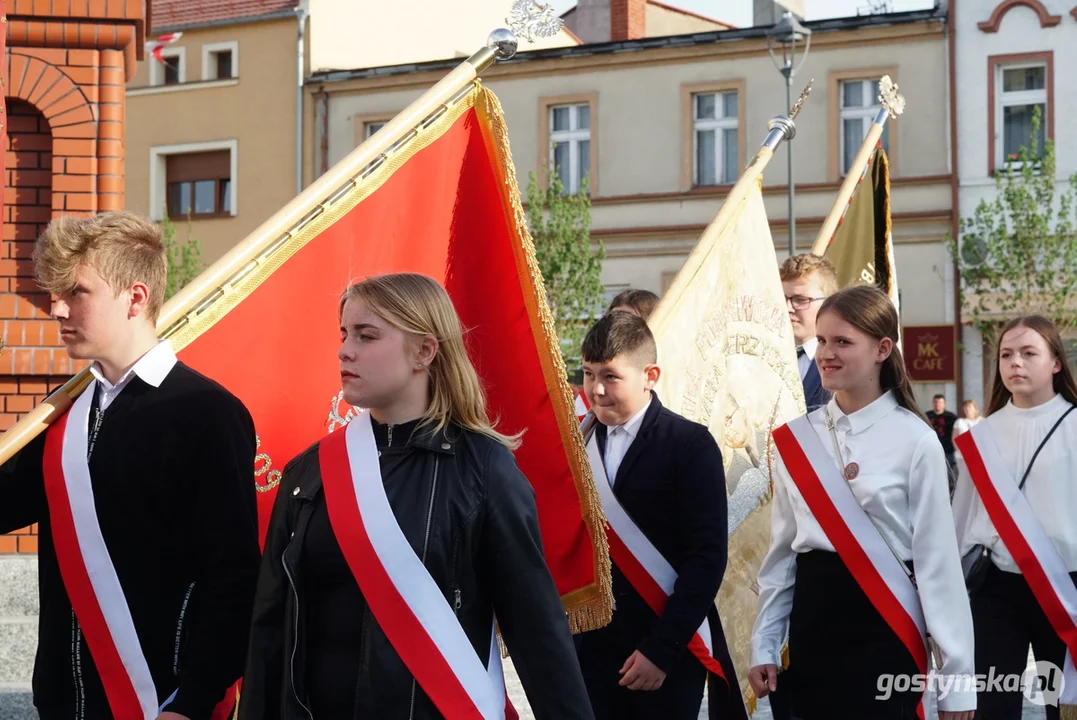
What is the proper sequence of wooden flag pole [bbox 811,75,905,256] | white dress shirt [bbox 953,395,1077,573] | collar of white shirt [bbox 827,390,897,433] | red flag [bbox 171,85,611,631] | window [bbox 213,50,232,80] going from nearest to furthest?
red flag [bbox 171,85,611,631] < collar of white shirt [bbox 827,390,897,433] < white dress shirt [bbox 953,395,1077,573] < wooden flag pole [bbox 811,75,905,256] < window [bbox 213,50,232,80]

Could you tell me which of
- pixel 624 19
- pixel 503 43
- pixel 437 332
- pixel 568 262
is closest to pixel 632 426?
pixel 503 43

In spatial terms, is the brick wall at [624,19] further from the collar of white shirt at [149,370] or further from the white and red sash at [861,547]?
the collar of white shirt at [149,370]

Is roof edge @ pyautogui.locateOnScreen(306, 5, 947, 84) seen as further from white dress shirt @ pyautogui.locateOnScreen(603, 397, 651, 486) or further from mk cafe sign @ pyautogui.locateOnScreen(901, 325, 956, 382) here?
white dress shirt @ pyautogui.locateOnScreen(603, 397, 651, 486)

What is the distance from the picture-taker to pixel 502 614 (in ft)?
9.21

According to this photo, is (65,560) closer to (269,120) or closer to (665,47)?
(665,47)

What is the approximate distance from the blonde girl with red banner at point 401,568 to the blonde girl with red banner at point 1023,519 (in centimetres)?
292

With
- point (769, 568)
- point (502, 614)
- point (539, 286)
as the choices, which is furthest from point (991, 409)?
point (502, 614)

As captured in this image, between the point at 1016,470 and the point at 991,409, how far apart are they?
0.41 metres

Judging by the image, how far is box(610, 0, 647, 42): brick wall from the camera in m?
30.0

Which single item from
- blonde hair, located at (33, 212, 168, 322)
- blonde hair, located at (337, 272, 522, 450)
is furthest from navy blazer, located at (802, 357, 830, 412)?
blonde hair, located at (33, 212, 168, 322)

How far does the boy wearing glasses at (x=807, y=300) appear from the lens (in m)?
6.02

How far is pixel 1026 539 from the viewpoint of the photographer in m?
5.34

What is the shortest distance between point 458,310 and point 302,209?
1.84 feet

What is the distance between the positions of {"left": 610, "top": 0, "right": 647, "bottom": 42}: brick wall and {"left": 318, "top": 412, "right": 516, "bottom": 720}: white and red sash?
1106 inches
